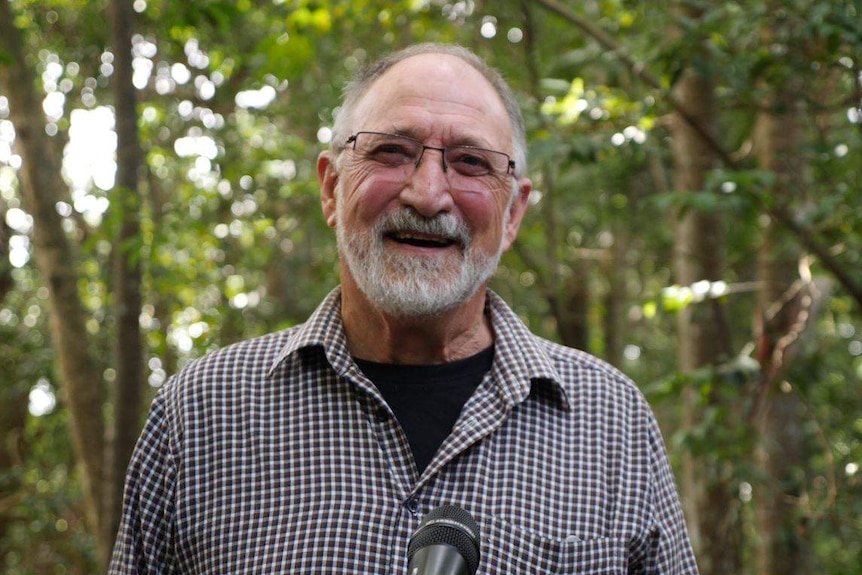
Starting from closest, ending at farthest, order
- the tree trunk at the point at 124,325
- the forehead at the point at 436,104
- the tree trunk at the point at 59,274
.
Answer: the forehead at the point at 436,104
the tree trunk at the point at 124,325
the tree trunk at the point at 59,274

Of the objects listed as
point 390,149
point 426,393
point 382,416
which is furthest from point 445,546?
point 390,149

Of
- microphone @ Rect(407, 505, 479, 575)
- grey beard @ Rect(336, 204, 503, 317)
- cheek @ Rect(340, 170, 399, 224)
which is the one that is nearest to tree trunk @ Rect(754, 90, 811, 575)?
grey beard @ Rect(336, 204, 503, 317)

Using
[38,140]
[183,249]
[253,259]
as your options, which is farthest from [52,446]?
[38,140]

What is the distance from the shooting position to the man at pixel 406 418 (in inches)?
79.2

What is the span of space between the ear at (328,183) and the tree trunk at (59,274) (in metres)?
3.20

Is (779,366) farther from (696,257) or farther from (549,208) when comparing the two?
(549,208)

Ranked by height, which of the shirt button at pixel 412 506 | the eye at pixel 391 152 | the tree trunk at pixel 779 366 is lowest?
the tree trunk at pixel 779 366

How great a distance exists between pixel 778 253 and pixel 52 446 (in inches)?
273

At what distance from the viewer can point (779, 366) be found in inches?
157

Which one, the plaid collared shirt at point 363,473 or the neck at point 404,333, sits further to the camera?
the neck at point 404,333

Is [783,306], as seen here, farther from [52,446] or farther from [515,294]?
[52,446]

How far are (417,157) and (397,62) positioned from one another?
34 centimetres

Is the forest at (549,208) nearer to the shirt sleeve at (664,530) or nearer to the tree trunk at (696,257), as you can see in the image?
the tree trunk at (696,257)

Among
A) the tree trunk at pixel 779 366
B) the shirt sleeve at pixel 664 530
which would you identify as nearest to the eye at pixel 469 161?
the shirt sleeve at pixel 664 530
